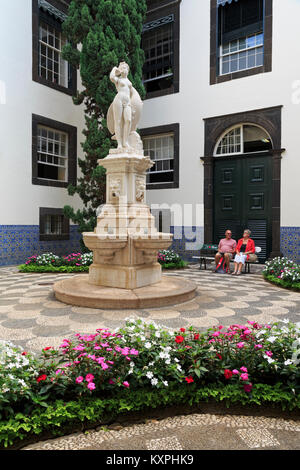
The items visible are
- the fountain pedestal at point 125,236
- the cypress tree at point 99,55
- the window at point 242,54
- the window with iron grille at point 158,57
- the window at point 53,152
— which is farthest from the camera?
the window with iron grille at point 158,57

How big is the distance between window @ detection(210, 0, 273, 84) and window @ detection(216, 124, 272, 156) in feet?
5.35

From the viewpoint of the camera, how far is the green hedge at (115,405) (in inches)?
68.7

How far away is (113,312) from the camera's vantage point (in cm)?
422

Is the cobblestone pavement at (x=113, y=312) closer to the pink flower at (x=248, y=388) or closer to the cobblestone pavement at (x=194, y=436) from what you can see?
the cobblestone pavement at (x=194, y=436)

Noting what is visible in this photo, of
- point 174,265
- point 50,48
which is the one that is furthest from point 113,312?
point 50,48

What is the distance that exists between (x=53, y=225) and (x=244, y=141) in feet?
23.0

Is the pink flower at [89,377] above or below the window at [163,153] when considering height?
below

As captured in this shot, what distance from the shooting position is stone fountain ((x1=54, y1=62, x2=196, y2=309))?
4664 mm

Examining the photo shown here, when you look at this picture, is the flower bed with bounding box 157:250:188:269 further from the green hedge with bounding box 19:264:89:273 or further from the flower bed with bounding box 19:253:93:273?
the green hedge with bounding box 19:264:89:273

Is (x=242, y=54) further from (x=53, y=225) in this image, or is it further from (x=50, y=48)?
(x=53, y=225)

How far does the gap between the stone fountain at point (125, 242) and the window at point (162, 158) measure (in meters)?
6.12

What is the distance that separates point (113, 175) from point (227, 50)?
781cm

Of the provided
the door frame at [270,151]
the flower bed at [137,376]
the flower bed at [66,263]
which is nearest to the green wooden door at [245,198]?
the door frame at [270,151]

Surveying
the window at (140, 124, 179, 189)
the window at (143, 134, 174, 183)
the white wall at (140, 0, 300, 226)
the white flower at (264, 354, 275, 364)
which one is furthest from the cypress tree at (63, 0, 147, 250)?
→ the white flower at (264, 354, 275, 364)
